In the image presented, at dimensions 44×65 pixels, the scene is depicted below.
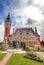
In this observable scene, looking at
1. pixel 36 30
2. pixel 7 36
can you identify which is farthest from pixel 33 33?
pixel 7 36

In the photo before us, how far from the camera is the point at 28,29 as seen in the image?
83.9 meters

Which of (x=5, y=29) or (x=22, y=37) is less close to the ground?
(x=5, y=29)

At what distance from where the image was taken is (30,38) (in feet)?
266

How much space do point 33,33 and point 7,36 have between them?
55.5 ft

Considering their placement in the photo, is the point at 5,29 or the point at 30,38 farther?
the point at 5,29

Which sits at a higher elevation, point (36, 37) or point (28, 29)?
point (28, 29)

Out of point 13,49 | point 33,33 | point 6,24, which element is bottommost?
point 13,49

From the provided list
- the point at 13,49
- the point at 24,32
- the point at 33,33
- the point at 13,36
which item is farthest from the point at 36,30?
the point at 13,49

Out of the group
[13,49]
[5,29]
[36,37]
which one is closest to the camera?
[13,49]

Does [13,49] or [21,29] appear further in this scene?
[21,29]

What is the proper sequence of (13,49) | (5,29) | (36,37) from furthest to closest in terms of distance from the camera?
(5,29) < (36,37) < (13,49)

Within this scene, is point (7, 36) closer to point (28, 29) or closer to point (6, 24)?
point (6, 24)

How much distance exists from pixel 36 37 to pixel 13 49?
40853 mm

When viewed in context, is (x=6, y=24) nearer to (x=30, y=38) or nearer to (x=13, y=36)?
(x=13, y=36)
